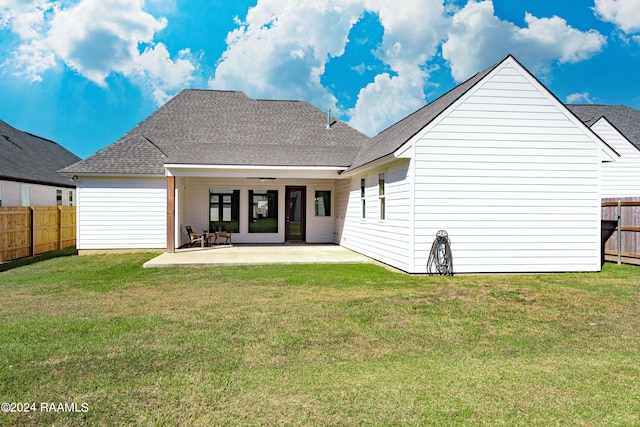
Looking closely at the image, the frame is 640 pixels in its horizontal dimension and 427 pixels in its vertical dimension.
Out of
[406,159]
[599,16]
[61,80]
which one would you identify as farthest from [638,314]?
[61,80]

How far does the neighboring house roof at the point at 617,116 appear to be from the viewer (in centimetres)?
1889

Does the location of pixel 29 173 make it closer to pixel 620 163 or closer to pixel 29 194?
pixel 29 194

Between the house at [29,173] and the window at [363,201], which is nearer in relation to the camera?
the window at [363,201]

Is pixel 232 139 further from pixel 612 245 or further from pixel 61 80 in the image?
pixel 61 80

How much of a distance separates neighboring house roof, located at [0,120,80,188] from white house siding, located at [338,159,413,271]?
46.9 feet

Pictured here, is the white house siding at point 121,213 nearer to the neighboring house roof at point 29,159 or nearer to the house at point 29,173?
the neighboring house roof at point 29,159

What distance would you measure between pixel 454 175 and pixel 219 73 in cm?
2323

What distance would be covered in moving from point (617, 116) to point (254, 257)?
63.7ft

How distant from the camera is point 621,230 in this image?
1158cm

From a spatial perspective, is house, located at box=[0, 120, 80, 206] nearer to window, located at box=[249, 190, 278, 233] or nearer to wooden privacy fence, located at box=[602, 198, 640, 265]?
window, located at box=[249, 190, 278, 233]

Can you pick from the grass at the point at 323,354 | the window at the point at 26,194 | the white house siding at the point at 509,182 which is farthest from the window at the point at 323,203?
the window at the point at 26,194

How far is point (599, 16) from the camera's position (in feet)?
64.8

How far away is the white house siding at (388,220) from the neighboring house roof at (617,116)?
11.8m

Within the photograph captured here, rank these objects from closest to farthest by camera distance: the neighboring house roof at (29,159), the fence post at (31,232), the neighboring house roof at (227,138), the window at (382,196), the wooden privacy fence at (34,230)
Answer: the window at (382,196) → the wooden privacy fence at (34,230) → the fence post at (31,232) → the neighboring house roof at (227,138) → the neighboring house roof at (29,159)
